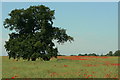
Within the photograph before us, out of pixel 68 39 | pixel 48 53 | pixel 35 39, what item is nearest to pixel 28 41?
pixel 35 39

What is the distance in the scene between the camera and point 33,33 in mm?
44469

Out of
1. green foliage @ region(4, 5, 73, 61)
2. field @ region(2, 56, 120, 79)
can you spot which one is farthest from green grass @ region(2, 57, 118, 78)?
green foliage @ region(4, 5, 73, 61)

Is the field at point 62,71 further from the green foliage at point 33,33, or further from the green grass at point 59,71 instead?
the green foliage at point 33,33

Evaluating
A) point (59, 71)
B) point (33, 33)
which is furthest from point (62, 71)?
point (33, 33)

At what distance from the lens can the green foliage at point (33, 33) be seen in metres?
42.7

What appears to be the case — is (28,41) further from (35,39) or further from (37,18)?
(37,18)

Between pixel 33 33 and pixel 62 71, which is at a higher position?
pixel 33 33

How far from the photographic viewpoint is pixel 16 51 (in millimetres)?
43875

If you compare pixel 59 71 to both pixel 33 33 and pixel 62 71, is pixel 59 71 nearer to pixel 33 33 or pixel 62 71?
pixel 62 71

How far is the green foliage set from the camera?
4272cm

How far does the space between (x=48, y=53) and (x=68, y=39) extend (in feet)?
16.8

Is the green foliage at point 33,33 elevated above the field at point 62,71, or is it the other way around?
the green foliage at point 33,33

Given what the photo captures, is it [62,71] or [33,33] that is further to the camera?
[33,33]

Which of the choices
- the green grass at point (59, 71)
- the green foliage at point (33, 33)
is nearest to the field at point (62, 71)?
the green grass at point (59, 71)
